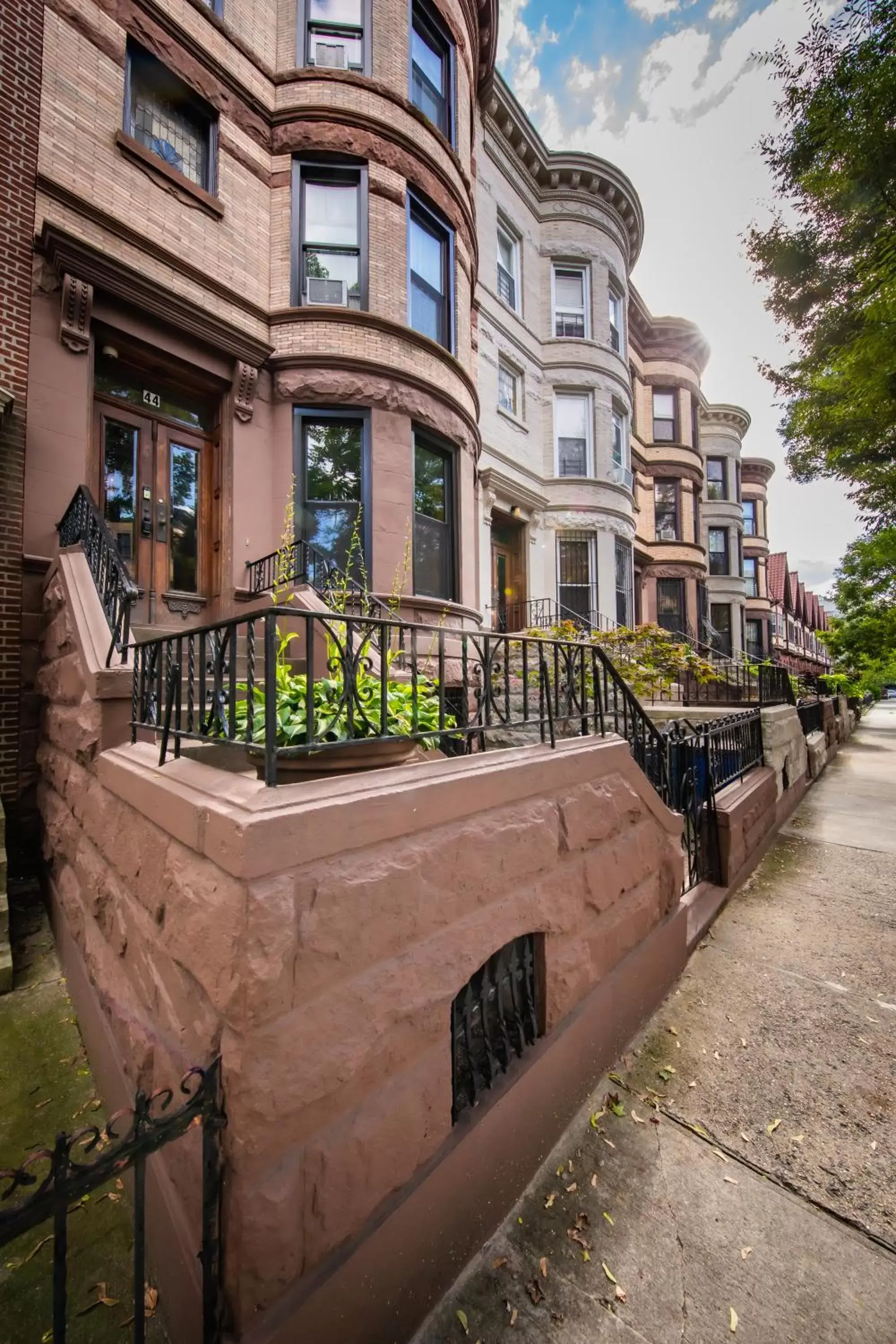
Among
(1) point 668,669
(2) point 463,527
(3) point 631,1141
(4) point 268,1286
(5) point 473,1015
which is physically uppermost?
(2) point 463,527

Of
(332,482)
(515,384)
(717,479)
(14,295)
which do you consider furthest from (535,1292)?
(717,479)

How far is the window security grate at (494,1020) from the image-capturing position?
2.41 m

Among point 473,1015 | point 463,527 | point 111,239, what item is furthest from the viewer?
point 463,527

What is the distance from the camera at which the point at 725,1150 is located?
263 centimetres

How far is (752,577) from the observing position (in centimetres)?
3097

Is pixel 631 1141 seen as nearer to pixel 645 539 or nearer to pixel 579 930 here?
pixel 579 930

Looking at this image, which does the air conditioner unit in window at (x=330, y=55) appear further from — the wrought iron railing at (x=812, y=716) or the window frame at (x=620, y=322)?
the wrought iron railing at (x=812, y=716)

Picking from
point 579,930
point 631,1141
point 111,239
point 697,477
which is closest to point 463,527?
point 111,239

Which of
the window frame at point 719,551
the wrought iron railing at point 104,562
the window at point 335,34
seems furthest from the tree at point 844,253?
the window frame at point 719,551

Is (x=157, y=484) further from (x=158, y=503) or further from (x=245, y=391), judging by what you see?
(x=245, y=391)

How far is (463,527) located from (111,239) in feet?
19.2

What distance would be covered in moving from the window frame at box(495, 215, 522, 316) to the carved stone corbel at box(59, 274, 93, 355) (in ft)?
34.6

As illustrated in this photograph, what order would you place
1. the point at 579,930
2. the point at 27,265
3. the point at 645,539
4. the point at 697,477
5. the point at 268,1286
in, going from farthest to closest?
the point at 697,477, the point at 645,539, the point at 27,265, the point at 579,930, the point at 268,1286

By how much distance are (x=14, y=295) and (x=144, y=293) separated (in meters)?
1.40
